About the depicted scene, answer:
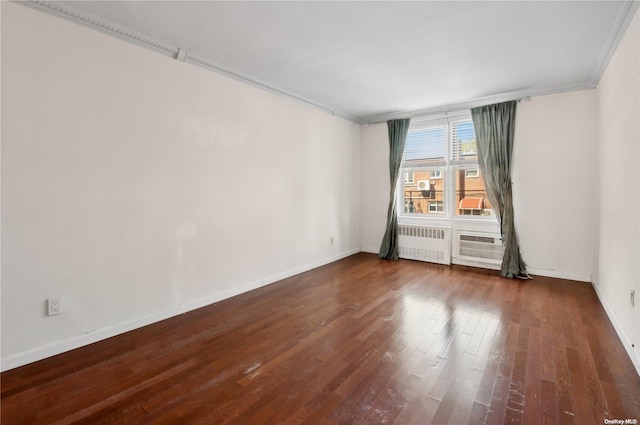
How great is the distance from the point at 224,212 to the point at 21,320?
1.85m

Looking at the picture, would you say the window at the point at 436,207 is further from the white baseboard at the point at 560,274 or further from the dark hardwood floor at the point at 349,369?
the dark hardwood floor at the point at 349,369

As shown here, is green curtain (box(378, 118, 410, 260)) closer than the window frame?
No

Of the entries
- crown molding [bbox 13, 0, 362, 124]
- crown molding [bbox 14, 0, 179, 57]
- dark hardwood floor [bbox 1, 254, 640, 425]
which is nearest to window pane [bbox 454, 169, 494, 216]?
dark hardwood floor [bbox 1, 254, 640, 425]

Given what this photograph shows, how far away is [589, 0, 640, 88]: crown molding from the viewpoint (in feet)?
7.34

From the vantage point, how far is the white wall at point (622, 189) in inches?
88.2

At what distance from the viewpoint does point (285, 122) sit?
427cm

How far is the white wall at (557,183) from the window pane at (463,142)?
616mm

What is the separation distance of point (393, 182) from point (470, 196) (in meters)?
1.30

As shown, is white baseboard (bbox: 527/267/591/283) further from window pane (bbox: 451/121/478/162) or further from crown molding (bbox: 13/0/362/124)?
crown molding (bbox: 13/0/362/124)

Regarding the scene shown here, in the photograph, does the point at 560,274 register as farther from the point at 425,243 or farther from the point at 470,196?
the point at 425,243

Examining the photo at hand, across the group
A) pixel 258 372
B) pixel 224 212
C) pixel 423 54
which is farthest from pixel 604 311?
pixel 224 212

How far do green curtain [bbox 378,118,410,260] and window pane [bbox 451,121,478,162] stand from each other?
81 cm

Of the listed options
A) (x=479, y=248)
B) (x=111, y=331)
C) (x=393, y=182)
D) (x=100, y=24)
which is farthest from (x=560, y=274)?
Answer: (x=100, y=24)

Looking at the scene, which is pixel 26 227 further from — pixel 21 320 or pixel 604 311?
pixel 604 311
